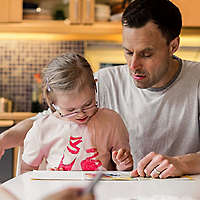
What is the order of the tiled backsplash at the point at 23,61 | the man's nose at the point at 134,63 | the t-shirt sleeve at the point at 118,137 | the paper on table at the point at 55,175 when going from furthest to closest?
the tiled backsplash at the point at 23,61 → the man's nose at the point at 134,63 → the t-shirt sleeve at the point at 118,137 → the paper on table at the point at 55,175

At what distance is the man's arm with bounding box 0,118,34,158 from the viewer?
52.2 inches

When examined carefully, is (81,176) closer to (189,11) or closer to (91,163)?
(91,163)

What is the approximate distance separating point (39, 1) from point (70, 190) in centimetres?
286

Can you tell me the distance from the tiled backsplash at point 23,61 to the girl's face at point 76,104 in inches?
77.2

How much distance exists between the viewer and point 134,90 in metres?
1.74

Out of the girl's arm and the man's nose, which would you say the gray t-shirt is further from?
the girl's arm

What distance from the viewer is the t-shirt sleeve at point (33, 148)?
1.35 metres

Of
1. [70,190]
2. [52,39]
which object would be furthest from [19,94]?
[70,190]

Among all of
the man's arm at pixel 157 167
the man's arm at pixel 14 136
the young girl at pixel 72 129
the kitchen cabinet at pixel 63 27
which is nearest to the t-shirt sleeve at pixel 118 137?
the young girl at pixel 72 129

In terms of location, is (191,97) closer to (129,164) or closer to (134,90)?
(134,90)

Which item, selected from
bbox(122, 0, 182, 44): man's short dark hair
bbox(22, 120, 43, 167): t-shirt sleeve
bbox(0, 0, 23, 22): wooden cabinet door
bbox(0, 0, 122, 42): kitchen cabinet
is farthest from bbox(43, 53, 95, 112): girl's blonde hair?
bbox(0, 0, 23, 22): wooden cabinet door

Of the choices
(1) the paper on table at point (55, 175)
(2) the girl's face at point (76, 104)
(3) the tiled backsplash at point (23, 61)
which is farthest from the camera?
(3) the tiled backsplash at point (23, 61)

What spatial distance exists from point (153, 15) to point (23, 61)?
1.91 m

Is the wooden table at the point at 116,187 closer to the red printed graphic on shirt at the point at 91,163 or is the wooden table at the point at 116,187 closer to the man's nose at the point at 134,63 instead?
the red printed graphic on shirt at the point at 91,163
